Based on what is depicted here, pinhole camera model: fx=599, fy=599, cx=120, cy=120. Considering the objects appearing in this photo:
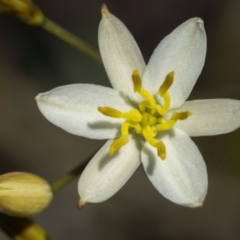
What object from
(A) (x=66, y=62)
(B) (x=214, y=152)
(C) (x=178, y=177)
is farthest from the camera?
(A) (x=66, y=62)

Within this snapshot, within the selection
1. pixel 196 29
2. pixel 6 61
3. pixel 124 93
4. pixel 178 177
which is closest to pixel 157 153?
pixel 178 177

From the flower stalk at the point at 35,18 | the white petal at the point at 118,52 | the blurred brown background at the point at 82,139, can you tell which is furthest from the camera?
the blurred brown background at the point at 82,139

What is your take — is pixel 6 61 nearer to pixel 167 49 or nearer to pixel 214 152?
pixel 214 152

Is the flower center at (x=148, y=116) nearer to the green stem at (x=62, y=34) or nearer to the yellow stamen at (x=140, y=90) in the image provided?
the yellow stamen at (x=140, y=90)

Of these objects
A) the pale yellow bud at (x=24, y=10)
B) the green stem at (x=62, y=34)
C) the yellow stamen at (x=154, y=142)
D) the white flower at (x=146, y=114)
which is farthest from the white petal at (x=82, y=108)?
the pale yellow bud at (x=24, y=10)

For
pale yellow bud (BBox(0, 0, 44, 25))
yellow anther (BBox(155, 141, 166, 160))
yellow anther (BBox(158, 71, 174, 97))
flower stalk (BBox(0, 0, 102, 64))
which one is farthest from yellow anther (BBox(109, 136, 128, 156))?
pale yellow bud (BBox(0, 0, 44, 25))
